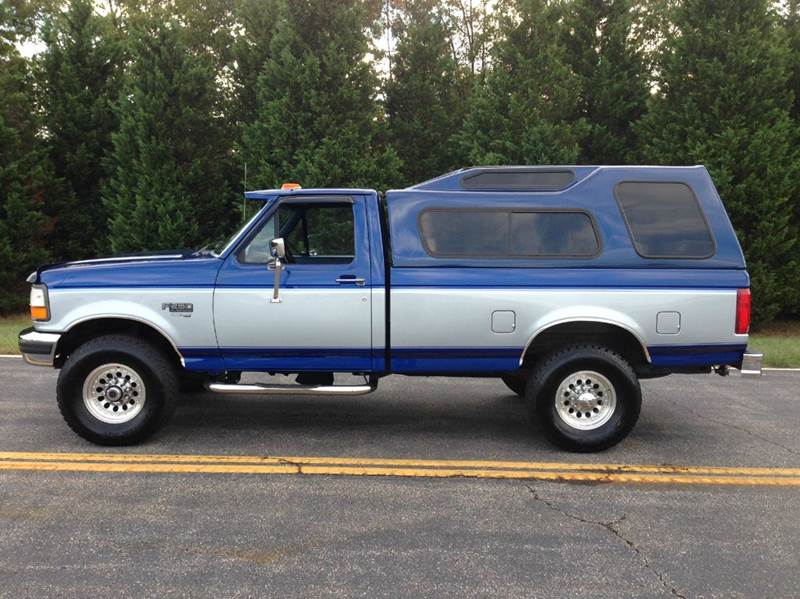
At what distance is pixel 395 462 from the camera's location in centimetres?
520

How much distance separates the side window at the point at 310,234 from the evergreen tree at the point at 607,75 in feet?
42.0

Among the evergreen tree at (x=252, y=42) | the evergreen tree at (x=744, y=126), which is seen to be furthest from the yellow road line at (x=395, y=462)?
the evergreen tree at (x=252, y=42)

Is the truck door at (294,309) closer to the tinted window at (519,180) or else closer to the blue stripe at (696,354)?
the tinted window at (519,180)

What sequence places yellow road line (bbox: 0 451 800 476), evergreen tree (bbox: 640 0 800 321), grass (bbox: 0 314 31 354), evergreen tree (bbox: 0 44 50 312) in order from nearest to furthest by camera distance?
yellow road line (bbox: 0 451 800 476)
grass (bbox: 0 314 31 354)
evergreen tree (bbox: 640 0 800 321)
evergreen tree (bbox: 0 44 50 312)

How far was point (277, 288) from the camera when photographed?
214 inches

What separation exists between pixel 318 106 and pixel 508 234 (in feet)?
35.3

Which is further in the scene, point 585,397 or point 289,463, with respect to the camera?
point 585,397

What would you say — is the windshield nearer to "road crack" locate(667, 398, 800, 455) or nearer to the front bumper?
the front bumper

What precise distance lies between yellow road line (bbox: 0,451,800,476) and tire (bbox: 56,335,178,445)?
27cm

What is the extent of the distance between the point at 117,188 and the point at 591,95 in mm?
12257

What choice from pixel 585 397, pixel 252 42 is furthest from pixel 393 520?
pixel 252 42

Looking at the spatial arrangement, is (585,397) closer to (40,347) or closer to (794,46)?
(40,347)

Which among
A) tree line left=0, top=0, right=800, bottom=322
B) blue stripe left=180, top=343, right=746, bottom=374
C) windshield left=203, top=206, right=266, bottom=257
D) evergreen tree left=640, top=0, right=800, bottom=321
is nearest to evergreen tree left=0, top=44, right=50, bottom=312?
tree line left=0, top=0, right=800, bottom=322

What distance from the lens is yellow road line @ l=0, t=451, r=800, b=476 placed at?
16.7ft
